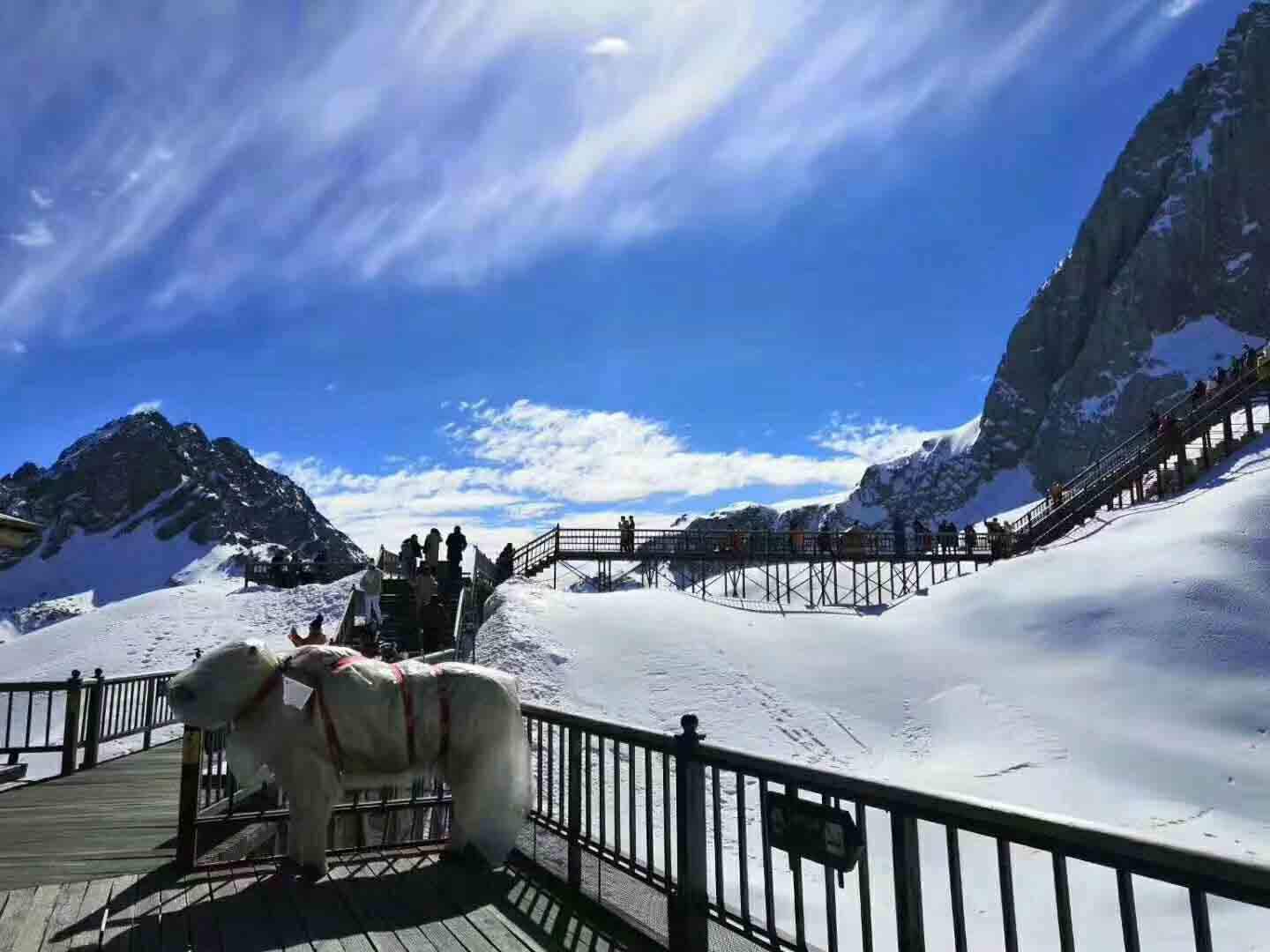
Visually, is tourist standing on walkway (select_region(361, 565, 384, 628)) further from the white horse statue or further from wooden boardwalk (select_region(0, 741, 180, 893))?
the white horse statue

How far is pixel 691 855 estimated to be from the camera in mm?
4215

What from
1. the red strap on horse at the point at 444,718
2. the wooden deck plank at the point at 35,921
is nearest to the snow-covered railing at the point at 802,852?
the red strap on horse at the point at 444,718

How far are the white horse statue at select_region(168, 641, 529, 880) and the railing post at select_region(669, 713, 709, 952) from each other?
4.89 ft

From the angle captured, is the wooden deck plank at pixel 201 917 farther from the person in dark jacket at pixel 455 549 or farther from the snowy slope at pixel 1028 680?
the person in dark jacket at pixel 455 549

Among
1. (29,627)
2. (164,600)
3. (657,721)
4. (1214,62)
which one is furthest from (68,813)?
(29,627)

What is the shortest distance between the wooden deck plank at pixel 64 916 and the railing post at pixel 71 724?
5989 millimetres

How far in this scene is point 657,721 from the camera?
16.8 meters

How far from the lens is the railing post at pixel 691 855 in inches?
164

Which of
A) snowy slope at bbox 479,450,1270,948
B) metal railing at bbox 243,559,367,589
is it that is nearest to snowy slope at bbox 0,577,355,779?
metal railing at bbox 243,559,367,589

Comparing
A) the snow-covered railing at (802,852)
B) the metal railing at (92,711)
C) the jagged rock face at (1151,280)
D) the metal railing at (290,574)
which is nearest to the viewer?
the snow-covered railing at (802,852)

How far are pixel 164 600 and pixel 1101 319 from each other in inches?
4667

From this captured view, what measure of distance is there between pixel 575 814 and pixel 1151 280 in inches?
4984

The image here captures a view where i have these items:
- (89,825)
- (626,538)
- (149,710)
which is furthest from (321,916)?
(626,538)

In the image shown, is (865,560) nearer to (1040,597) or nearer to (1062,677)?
(1040,597)
